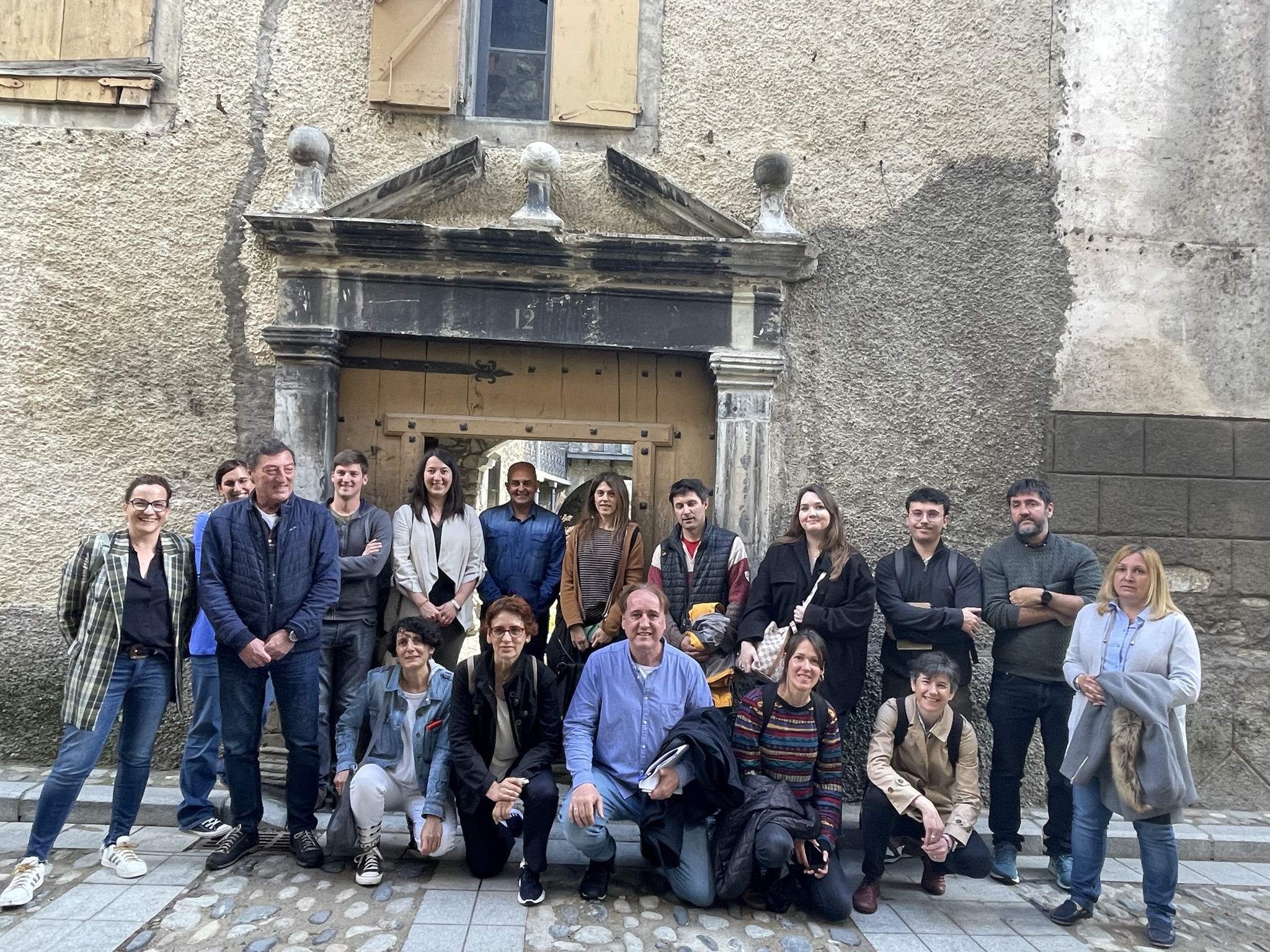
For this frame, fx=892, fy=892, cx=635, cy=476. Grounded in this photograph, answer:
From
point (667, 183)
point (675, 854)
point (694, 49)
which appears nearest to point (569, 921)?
point (675, 854)

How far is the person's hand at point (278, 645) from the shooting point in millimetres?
3498

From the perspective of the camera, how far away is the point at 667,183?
4855 mm

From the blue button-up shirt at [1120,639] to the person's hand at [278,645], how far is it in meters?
3.20

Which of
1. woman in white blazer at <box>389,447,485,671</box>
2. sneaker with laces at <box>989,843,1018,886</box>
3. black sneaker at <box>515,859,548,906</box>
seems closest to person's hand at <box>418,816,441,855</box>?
black sneaker at <box>515,859,548,906</box>

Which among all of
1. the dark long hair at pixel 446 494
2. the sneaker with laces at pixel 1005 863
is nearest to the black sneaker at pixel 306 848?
the dark long hair at pixel 446 494

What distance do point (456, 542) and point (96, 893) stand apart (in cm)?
196

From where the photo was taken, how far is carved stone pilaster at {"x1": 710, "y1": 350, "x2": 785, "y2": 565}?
15.9 ft

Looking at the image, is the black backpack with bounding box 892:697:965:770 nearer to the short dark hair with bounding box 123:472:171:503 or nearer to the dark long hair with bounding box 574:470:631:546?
the dark long hair with bounding box 574:470:631:546

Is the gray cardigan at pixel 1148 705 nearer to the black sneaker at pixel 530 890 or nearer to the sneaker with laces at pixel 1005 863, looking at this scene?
the sneaker with laces at pixel 1005 863

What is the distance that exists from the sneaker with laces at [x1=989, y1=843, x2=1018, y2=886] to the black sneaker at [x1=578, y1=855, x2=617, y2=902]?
162cm

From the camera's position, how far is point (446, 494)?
4.41m

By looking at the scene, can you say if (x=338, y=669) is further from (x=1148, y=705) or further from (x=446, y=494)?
(x=1148, y=705)

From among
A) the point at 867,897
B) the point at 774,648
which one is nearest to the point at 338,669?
the point at 774,648

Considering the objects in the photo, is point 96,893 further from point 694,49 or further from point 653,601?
point 694,49
